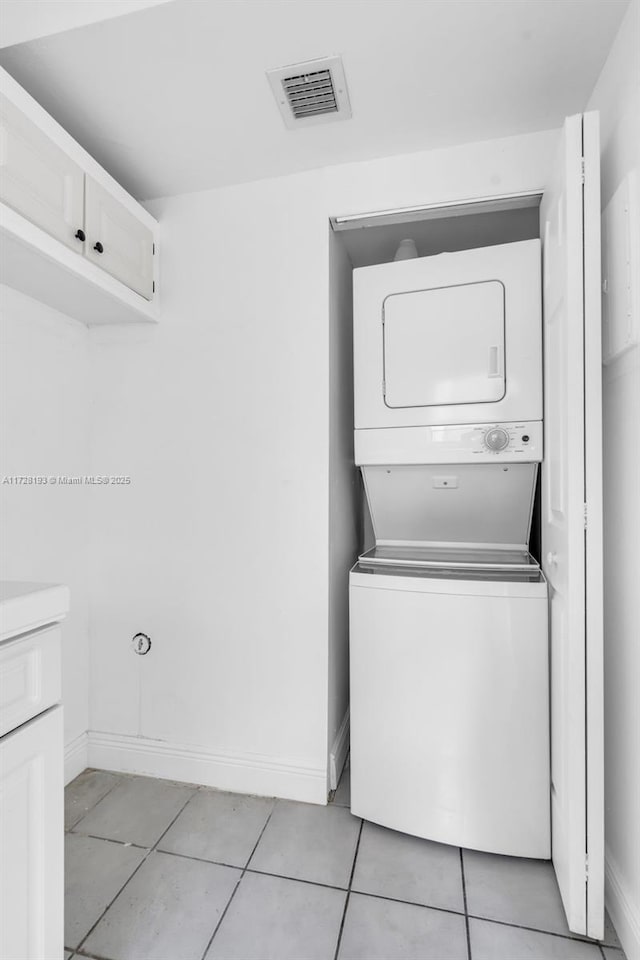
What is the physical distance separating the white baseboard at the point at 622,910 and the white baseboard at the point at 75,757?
1944 mm

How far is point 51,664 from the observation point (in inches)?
38.2

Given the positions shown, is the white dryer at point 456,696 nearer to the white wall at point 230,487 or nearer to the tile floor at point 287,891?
the tile floor at point 287,891

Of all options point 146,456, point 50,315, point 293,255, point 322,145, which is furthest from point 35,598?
point 322,145

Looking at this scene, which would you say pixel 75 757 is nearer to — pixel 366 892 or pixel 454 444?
pixel 366 892

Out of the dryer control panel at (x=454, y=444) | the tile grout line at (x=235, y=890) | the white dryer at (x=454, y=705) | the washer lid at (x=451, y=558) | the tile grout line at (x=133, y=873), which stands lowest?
the tile grout line at (x=133, y=873)

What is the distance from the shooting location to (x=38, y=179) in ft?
4.61

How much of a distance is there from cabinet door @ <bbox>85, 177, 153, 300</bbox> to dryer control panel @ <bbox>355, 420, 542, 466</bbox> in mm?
1049

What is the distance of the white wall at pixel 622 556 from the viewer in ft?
4.05

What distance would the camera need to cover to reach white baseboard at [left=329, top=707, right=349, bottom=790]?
1951 millimetres

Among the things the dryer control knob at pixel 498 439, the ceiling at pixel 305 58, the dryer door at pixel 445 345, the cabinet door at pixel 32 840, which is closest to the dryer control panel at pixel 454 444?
the dryer control knob at pixel 498 439

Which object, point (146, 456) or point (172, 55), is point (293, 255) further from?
point (146, 456)

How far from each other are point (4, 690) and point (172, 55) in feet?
5.52

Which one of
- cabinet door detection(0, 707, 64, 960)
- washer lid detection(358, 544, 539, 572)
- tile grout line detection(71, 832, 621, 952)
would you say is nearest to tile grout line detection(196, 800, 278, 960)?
tile grout line detection(71, 832, 621, 952)

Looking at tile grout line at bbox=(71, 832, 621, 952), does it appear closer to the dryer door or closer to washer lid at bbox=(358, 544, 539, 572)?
washer lid at bbox=(358, 544, 539, 572)
